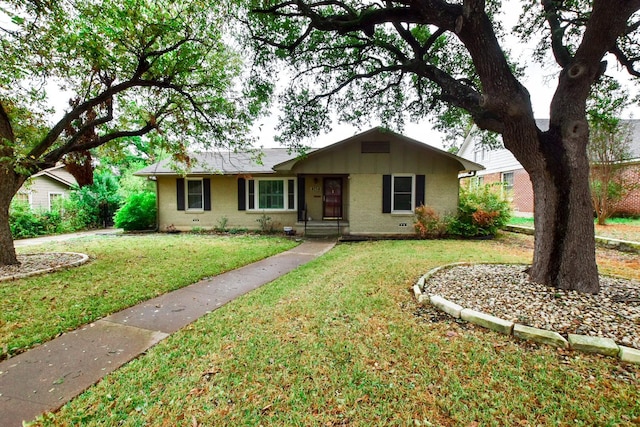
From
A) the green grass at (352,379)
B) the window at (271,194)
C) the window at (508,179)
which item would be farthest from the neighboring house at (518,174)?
the green grass at (352,379)

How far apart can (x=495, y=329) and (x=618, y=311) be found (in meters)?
1.56

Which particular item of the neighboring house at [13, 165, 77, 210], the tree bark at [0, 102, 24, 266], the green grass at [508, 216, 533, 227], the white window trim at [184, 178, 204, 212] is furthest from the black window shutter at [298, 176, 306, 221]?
the neighboring house at [13, 165, 77, 210]

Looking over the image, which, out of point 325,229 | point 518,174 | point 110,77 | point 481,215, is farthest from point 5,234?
point 518,174

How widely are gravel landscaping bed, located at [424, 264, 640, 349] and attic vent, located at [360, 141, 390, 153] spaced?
23.2 feet

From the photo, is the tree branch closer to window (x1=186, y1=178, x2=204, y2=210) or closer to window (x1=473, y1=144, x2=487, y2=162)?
window (x1=186, y1=178, x2=204, y2=210)

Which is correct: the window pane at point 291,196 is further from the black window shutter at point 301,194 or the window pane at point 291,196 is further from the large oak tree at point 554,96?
the large oak tree at point 554,96

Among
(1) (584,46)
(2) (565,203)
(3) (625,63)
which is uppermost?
(3) (625,63)

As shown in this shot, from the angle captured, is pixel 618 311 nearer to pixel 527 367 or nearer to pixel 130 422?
pixel 527 367

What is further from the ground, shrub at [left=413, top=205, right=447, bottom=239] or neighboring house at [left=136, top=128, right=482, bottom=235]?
neighboring house at [left=136, top=128, right=482, bottom=235]

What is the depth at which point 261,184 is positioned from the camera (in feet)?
43.0

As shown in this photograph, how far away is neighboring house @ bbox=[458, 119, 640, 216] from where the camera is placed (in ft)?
41.9

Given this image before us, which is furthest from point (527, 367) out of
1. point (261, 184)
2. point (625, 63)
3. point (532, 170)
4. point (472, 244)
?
point (261, 184)

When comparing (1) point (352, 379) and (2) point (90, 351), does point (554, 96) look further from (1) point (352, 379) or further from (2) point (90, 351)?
(2) point (90, 351)

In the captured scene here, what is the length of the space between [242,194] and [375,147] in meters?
6.30
